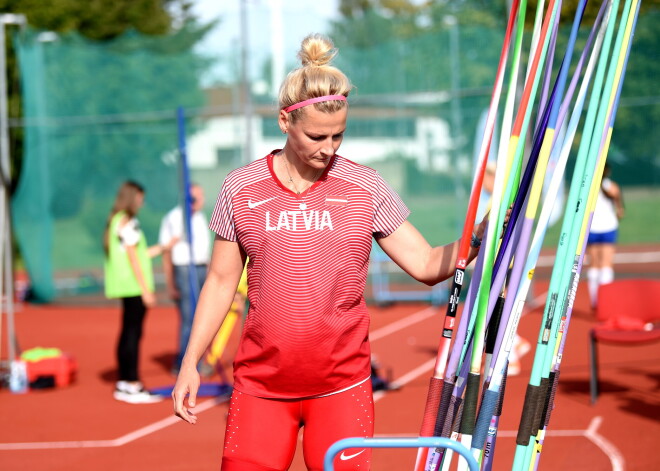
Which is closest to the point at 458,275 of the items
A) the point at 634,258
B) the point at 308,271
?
the point at 308,271

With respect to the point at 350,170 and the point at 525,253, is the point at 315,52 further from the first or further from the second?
the point at 525,253

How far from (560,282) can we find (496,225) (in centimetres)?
26

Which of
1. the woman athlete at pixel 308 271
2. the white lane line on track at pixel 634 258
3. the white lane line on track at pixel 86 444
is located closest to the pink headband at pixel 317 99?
the woman athlete at pixel 308 271

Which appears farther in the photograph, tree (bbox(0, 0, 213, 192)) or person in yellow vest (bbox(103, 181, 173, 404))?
tree (bbox(0, 0, 213, 192))

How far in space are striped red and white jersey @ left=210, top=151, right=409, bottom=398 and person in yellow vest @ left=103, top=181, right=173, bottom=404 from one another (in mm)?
5160

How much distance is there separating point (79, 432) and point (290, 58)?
760 centimetres

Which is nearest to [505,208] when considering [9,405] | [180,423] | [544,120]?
[544,120]

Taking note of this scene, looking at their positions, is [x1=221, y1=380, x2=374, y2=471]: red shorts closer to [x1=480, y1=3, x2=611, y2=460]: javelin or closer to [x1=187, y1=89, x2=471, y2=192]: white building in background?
[x1=480, y1=3, x2=611, y2=460]: javelin

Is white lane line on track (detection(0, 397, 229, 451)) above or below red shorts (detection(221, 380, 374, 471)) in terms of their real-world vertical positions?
below

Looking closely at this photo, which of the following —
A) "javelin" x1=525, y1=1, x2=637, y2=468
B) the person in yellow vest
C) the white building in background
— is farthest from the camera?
the white building in background

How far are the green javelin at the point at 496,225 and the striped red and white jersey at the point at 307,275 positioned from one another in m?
0.40

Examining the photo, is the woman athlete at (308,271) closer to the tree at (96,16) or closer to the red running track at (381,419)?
the red running track at (381,419)

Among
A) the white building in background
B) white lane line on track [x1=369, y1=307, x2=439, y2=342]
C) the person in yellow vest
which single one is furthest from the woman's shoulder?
the white building in background

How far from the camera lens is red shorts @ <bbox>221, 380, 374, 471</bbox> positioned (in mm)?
2928
